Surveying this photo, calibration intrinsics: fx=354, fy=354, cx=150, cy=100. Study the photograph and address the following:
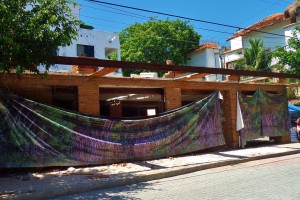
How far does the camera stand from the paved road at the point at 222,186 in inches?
273

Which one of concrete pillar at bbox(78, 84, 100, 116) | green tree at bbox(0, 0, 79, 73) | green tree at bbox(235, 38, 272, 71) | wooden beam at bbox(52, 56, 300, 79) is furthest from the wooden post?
green tree at bbox(235, 38, 272, 71)

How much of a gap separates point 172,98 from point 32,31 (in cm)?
758

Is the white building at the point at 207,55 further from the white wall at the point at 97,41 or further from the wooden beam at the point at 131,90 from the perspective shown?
the wooden beam at the point at 131,90

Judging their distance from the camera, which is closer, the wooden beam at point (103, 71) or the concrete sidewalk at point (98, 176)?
the concrete sidewalk at point (98, 176)

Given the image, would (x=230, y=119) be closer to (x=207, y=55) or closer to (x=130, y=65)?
(x=130, y=65)

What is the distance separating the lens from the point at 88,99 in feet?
38.3

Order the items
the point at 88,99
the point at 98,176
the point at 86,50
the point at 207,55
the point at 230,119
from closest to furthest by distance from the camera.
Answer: the point at 98,176 < the point at 88,99 < the point at 230,119 < the point at 86,50 < the point at 207,55

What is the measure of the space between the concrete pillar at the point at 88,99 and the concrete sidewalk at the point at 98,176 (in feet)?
6.39

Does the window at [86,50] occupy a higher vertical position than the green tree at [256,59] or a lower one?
higher

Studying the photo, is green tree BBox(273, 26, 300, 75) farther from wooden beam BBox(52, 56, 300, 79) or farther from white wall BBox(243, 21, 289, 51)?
white wall BBox(243, 21, 289, 51)

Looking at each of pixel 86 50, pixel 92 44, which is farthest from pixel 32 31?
pixel 92 44

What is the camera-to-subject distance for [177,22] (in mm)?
44000

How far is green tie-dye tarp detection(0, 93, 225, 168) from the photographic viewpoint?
967cm

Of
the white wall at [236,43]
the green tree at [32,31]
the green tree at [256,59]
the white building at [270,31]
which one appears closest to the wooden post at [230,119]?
the green tree at [32,31]
